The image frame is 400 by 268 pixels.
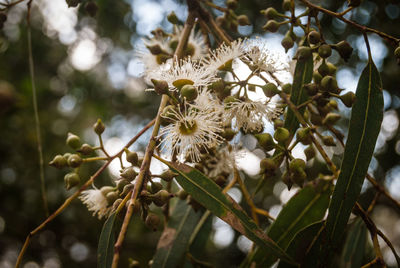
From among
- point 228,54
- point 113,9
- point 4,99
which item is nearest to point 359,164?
point 228,54

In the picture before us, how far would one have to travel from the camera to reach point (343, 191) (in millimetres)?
934

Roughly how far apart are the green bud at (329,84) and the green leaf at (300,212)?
0.41 meters

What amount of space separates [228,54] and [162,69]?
0.72 ft

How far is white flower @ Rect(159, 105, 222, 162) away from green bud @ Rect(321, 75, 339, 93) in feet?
1.04

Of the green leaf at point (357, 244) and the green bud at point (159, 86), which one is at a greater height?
the green bud at point (159, 86)

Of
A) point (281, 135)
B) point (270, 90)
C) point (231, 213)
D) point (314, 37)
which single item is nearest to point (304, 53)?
point (314, 37)

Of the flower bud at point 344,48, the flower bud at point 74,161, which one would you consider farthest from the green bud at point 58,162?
the flower bud at point 344,48

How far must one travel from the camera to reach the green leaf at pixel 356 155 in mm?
930

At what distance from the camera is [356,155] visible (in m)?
0.96

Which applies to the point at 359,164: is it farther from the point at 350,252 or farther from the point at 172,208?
the point at 172,208

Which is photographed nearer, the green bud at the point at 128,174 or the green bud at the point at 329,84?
the green bud at the point at 128,174

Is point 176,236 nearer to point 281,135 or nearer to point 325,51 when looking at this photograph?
point 281,135

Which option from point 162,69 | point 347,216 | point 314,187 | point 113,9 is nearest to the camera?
point 347,216

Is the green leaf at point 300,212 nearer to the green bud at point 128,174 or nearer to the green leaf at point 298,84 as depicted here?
the green leaf at point 298,84
